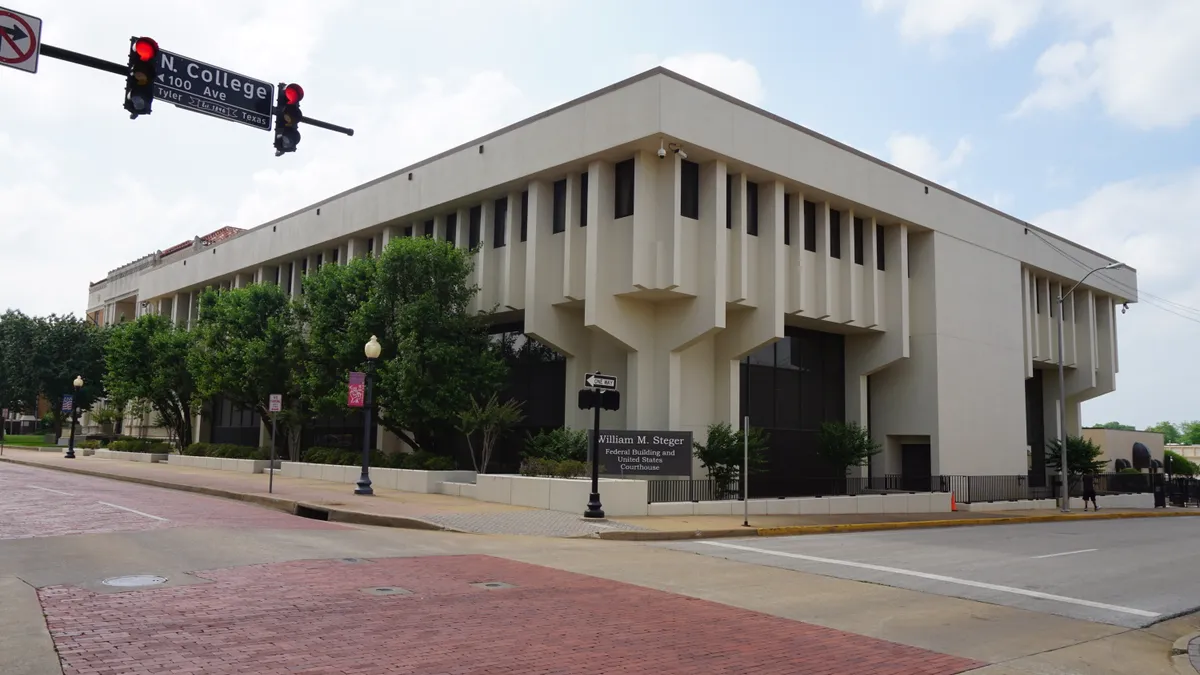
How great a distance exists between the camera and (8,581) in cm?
999

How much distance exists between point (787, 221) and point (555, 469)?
42.1 feet

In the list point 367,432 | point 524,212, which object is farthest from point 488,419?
point 524,212

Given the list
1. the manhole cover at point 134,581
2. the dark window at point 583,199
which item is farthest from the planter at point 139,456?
the manhole cover at point 134,581

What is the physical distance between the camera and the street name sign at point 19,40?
10.4 m

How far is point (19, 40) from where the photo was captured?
1051cm

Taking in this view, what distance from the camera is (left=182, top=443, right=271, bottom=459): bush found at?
122 feet

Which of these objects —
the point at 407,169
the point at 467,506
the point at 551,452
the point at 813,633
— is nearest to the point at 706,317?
the point at 551,452

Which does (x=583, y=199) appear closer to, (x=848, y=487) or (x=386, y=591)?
(x=848, y=487)

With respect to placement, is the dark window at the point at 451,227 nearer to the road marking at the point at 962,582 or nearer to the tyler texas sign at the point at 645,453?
the tyler texas sign at the point at 645,453

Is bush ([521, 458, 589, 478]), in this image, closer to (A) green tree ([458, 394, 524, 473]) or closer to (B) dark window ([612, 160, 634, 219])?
(A) green tree ([458, 394, 524, 473])

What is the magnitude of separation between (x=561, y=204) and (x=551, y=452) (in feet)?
28.1

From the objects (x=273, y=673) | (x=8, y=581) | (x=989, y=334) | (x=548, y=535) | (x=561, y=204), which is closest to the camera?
(x=273, y=673)

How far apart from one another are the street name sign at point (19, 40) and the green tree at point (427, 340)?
17.3m

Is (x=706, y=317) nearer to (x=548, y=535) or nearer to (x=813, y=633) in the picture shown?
(x=548, y=535)
